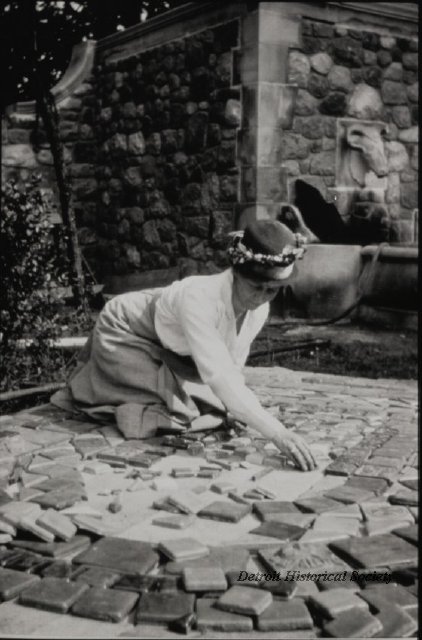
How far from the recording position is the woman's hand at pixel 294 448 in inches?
137

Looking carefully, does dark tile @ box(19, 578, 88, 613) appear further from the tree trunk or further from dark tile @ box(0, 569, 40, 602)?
the tree trunk

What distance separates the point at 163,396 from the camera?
4.21 m

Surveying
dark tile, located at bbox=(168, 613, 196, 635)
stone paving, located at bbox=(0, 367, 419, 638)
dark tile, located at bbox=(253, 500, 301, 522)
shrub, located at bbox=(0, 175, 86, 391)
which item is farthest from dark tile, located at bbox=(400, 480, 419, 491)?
shrub, located at bbox=(0, 175, 86, 391)

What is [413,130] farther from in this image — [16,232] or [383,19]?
[16,232]

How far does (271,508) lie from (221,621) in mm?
885

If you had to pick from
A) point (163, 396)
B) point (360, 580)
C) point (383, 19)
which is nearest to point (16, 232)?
point (163, 396)

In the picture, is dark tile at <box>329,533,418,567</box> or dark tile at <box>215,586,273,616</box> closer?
dark tile at <box>215,586,273,616</box>

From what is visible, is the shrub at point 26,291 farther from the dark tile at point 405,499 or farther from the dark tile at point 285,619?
the dark tile at point 285,619

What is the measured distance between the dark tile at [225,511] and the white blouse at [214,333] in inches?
18.3

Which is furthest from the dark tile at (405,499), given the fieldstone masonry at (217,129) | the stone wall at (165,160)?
the stone wall at (165,160)

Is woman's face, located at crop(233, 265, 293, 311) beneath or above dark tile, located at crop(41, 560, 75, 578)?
above

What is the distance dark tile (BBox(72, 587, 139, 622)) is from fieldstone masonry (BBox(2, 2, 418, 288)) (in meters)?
6.56

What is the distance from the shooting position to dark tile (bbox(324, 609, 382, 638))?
85.1 inches

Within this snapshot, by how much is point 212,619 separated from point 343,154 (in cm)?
770
